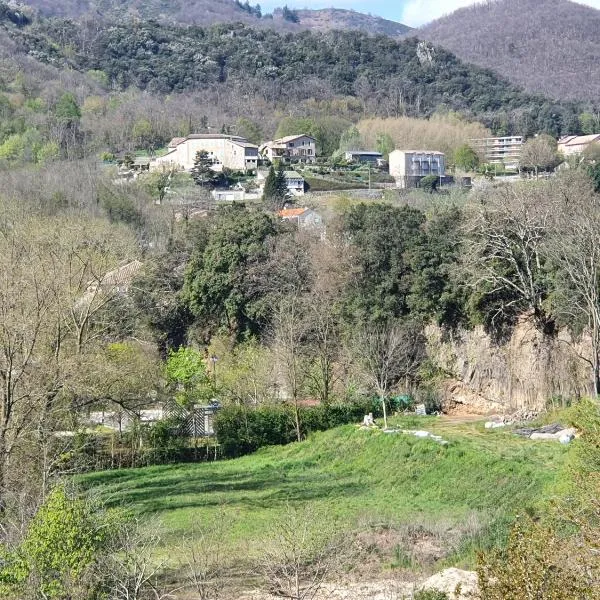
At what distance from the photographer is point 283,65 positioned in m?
122

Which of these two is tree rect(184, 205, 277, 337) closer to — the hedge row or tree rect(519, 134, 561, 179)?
the hedge row

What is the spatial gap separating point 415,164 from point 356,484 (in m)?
57.4

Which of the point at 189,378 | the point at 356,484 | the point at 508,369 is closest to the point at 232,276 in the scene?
the point at 189,378

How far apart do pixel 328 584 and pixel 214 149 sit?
65046 millimetres

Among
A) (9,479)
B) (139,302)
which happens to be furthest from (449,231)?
(9,479)

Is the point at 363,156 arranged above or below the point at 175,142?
below

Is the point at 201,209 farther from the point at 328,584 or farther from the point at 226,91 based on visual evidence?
the point at 226,91

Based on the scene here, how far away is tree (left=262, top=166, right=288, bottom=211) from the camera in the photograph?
54.9 metres

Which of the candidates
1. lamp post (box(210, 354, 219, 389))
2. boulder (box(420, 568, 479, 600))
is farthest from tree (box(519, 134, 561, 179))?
boulder (box(420, 568, 479, 600))

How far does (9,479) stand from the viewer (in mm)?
15359

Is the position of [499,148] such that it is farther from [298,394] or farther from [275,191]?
[298,394]

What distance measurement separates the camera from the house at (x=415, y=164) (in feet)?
244

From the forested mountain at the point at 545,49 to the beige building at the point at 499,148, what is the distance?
61598mm

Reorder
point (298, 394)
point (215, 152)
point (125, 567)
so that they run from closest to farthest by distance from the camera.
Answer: point (125, 567) < point (298, 394) < point (215, 152)
